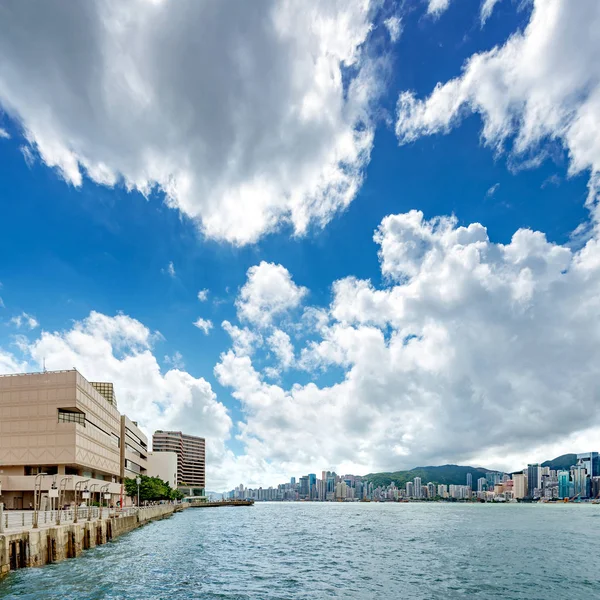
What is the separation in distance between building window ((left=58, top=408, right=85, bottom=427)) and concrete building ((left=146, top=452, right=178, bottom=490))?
344 feet

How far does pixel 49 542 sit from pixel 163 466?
161789 millimetres

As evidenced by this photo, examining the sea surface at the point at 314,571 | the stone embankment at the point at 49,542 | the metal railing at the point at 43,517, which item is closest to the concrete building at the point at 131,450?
the metal railing at the point at 43,517

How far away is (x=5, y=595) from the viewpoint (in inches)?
873

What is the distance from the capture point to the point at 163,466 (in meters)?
183

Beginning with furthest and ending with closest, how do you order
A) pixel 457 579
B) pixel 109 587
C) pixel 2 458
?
pixel 2 458
pixel 457 579
pixel 109 587

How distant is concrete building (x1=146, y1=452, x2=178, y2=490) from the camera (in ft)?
588

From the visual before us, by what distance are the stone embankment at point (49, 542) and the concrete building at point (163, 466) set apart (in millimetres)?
139688

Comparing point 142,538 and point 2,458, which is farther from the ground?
point 2,458

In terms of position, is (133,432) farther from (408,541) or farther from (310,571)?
(310,571)

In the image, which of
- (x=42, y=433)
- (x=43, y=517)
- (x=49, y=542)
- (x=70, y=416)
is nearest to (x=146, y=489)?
(x=70, y=416)

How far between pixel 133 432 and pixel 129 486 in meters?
18.3

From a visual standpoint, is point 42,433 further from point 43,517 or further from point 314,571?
point 314,571

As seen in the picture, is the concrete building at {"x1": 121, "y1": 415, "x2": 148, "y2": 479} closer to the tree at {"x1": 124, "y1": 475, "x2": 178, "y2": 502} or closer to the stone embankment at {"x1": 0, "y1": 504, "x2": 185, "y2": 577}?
the tree at {"x1": 124, "y1": 475, "x2": 178, "y2": 502}

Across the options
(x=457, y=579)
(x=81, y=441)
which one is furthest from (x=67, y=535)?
(x=81, y=441)
